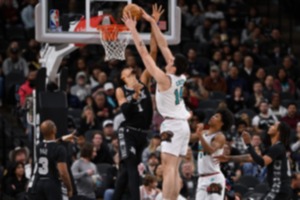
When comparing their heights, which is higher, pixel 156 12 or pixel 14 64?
pixel 156 12

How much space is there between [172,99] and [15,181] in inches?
210

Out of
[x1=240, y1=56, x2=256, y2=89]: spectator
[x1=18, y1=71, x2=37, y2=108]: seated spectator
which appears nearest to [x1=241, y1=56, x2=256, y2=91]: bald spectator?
[x1=240, y1=56, x2=256, y2=89]: spectator

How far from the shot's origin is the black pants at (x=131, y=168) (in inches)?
581

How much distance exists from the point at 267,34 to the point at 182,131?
12.3 metres

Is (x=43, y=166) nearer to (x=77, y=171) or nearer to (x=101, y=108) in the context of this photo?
(x=77, y=171)

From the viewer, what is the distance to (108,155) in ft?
65.1

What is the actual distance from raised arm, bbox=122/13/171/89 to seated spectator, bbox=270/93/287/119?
8.40 metres

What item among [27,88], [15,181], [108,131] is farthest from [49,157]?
[27,88]

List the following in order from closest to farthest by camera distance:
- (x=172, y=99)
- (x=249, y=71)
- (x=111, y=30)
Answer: (x=172, y=99)
(x=111, y=30)
(x=249, y=71)

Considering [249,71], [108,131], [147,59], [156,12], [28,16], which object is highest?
[156,12]

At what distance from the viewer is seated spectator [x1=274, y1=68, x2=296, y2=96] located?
23.6 m

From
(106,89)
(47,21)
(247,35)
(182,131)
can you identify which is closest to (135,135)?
(182,131)

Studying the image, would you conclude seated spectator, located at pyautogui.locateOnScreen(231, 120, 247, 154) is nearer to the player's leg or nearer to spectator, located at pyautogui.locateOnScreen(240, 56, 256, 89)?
spectator, located at pyautogui.locateOnScreen(240, 56, 256, 89)

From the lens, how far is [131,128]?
49.1 ft
